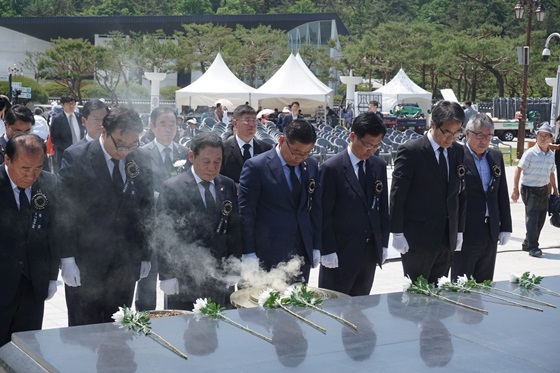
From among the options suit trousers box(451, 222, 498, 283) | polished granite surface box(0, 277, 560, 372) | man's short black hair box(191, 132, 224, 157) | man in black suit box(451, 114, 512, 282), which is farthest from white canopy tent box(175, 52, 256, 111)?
polished granite surface box(0, 277, 560, 372)

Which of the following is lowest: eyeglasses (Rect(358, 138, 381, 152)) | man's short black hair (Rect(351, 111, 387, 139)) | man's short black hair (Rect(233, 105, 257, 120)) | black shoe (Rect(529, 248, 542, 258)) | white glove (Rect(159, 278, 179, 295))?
black shoe (Rect(529, 248, 542, 258))

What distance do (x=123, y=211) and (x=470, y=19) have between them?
249ft

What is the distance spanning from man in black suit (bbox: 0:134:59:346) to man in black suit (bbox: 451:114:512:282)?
11.4 feet

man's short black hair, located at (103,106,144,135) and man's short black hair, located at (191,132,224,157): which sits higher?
man's short black hair, located at (103,106,144,135)

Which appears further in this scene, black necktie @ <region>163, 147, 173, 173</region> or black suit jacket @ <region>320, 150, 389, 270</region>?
black necktie @ <region>163, 147, 173, 173</region>

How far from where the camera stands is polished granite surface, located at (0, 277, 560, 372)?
3.09m

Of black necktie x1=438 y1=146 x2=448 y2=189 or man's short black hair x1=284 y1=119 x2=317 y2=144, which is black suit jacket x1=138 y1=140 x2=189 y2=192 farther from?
black necktie x1=438 y1=146 x2=448 y2=189

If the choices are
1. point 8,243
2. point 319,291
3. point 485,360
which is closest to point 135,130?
point 8,243

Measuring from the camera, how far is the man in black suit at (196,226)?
5164mm

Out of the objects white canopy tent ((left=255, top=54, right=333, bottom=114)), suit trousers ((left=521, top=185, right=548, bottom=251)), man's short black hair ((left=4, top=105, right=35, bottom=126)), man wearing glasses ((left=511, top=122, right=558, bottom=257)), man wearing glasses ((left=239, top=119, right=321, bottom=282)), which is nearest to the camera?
man wearing glasses ((left=239, top=119, right=321, bottom=282))

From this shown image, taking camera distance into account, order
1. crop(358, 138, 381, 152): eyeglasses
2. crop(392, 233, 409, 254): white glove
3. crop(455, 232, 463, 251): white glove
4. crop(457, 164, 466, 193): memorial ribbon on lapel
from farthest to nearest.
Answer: crop(455, 232, 463, 251): white glove, crop(457, 164, 466, 193): memorial ribbon on lapel, crop(392, 233, 409, 254): white glove, crop(358, 138, 381, 152): eyeglasses

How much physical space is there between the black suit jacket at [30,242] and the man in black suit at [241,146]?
91.7 inches

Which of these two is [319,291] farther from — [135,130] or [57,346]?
[57,346]

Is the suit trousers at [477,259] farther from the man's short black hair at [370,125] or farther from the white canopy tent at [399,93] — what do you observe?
the white canopy tent at [399,93]
